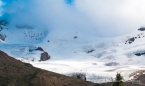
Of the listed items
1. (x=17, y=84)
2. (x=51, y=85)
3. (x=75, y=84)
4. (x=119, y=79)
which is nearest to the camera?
(x=119, y=79)

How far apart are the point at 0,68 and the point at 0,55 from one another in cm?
2000

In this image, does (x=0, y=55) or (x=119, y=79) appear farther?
(x=0, y=55)

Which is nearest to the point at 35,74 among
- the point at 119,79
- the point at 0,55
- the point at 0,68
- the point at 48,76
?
the point at 48,76

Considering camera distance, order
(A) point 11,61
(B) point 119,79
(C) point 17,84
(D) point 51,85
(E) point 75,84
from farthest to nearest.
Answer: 1. (A) point 11,61
2. (E) point 75,84
3. (D) point 51,85
4. (C) point 17,84
5. (B) point 119,79

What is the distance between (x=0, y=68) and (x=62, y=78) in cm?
2471

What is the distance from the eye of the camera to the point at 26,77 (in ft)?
428

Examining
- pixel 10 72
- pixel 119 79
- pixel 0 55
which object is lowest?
pixel 119 79

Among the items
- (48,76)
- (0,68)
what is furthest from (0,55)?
(48,76)

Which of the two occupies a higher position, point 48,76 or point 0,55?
point 0,55

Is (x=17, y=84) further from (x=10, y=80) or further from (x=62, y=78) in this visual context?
(x=62, y=78)

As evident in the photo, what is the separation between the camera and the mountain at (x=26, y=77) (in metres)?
125

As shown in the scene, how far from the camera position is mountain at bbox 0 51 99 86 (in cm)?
12544

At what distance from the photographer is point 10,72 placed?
13425 centimetres

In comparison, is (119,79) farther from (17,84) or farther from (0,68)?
(0,68)
